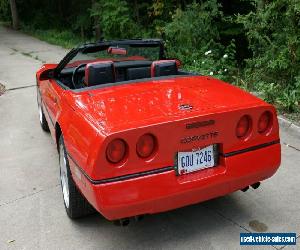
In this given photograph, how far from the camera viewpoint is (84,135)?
2.96m

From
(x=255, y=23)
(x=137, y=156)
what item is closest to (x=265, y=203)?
(x=137, y=156)

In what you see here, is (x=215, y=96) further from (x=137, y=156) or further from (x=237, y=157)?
(x=137, y=156)

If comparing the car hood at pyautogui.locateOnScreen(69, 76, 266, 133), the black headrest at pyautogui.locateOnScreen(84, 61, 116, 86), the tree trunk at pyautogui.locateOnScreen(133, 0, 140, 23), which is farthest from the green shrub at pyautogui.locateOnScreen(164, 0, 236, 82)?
the car hood at pyautogui.locateOnScreen(69, 76, 266, 133)

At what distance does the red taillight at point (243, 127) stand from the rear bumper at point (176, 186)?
5.8 inches

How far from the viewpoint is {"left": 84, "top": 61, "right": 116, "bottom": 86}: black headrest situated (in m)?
3.81

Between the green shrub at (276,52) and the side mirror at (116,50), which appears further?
the green shrub at (276,52)

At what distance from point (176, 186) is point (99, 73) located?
4.82 ft

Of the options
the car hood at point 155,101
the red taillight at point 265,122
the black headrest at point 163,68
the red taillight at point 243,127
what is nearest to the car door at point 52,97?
the car hood at point 155,101

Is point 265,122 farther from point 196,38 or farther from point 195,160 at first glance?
point 196,38

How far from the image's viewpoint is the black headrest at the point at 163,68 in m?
4.06

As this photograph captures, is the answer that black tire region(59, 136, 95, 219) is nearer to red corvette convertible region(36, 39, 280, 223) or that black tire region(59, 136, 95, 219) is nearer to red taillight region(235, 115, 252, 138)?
red corvette convertible region(36, 39, 280, 223)

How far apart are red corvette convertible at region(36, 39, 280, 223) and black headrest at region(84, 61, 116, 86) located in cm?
18

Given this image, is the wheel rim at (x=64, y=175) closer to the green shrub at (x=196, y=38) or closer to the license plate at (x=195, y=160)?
the license plate at (x=195, y=160)

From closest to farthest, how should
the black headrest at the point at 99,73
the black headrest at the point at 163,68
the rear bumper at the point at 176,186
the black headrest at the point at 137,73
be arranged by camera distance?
the rear bumper at the point at 176,186 < the black headrest at the point at 99,73 < the black headrest at the point at 163,68 < the black headrest at the point at 137,73
